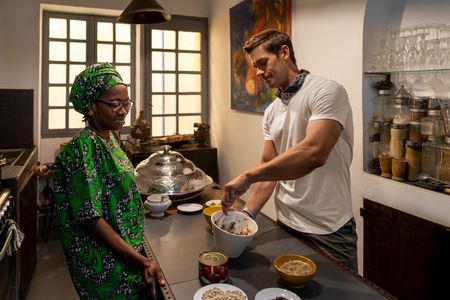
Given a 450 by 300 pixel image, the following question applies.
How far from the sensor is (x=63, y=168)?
1.20 m

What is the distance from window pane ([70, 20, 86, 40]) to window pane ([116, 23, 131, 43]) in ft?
1.20

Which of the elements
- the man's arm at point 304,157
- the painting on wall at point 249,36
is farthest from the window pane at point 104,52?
the man's arm at point 304,157

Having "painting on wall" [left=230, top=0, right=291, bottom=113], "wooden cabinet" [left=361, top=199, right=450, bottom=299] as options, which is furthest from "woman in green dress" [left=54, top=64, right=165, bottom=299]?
"painting on wall" [left=230, top=0, right=291, bottom=113]

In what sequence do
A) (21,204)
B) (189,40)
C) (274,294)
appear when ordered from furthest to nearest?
(189,40), (21,204), (274,294)

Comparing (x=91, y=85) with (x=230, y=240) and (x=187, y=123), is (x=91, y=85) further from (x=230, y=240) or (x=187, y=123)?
(x=187, y=123)

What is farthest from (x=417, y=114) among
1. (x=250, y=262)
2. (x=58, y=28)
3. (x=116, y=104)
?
(x=58, y=28)

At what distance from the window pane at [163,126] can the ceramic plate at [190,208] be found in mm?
2603

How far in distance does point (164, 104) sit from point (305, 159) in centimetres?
327

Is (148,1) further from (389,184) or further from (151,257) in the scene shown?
(389,184)

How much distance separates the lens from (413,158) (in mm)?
1917

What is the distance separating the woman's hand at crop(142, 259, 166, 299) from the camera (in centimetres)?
116

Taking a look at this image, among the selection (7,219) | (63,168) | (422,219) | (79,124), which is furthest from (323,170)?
(79,124)

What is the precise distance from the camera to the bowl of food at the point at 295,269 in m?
1.08

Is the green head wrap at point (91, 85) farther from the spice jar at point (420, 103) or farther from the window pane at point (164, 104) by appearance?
the window pane at point (164, 104)
